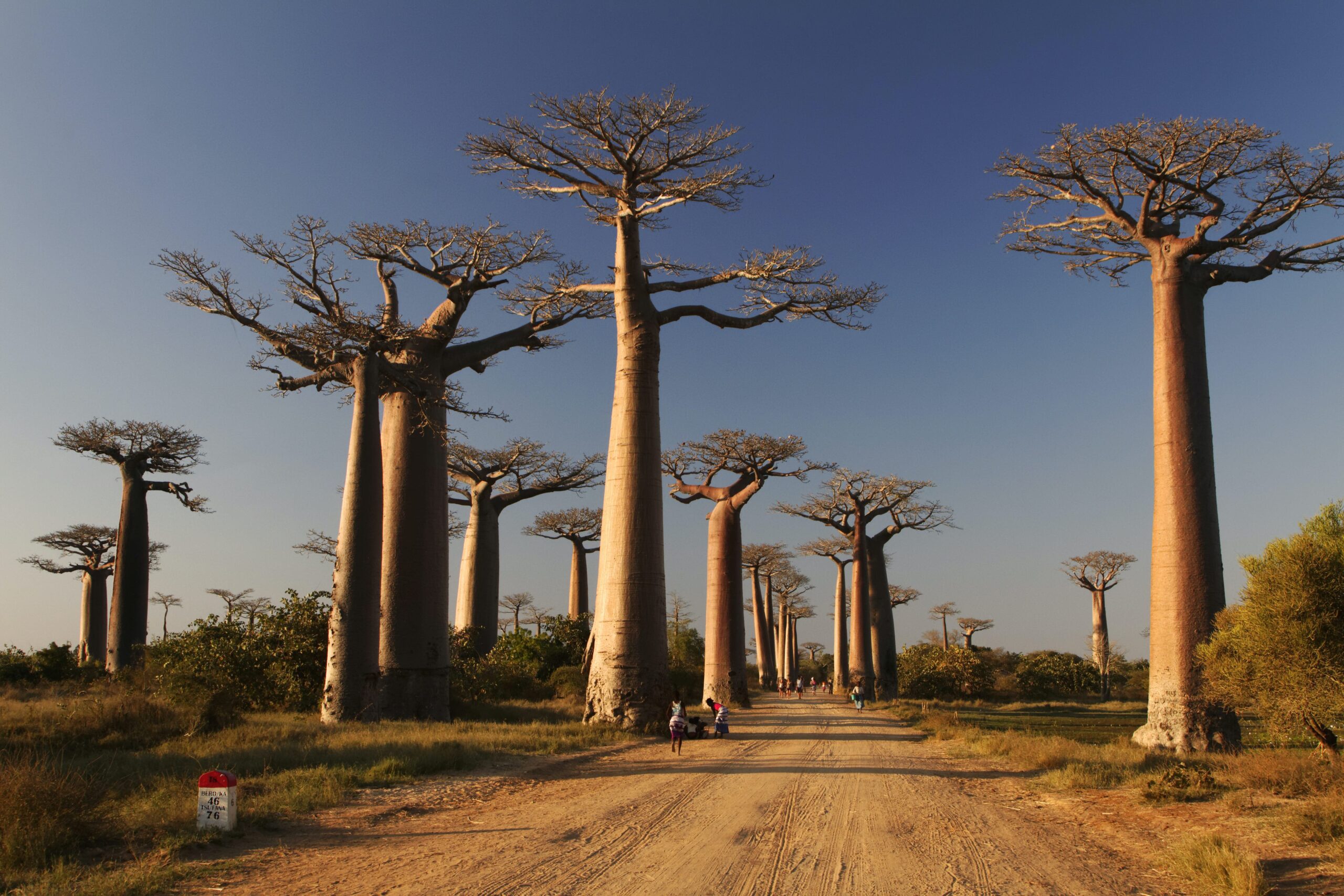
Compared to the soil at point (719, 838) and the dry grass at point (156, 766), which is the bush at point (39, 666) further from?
the soil at point (719, 838)

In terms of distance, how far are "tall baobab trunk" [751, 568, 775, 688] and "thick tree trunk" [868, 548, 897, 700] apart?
13.9 m

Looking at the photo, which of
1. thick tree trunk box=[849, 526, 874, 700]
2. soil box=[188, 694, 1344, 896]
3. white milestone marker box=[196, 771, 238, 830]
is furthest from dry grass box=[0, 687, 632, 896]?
thick tree trunk box=[849, 526, 874, 700]

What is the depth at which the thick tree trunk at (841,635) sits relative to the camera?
44.0 metres

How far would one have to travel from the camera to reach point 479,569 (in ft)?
99.8

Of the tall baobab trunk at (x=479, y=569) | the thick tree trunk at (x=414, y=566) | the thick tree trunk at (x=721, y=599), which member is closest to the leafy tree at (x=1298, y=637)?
the thick tree trunk at (x=414, y=566)

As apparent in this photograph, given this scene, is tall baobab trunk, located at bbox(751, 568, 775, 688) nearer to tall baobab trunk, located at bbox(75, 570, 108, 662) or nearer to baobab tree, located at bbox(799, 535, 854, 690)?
baobab tree, located at bbox(799, 535, 854, 690)

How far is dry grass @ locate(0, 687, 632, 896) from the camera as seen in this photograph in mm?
5355

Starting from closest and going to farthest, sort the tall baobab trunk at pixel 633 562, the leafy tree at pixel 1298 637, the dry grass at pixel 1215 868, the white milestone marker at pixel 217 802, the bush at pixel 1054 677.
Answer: the dry grass at pixel 1215 868 < the white milestone marker at pixel 217 802 < the leafy tree at pixel 1298 637 < the tall baobab trunk at pixel 633 562 < the bush at pixel 1054 677

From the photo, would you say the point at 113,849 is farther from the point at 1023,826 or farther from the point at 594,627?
the point at 594,627

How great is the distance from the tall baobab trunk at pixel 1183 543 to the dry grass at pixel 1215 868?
8376mm

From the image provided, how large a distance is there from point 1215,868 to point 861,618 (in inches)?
1208

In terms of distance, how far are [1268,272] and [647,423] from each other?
1169 centimetres

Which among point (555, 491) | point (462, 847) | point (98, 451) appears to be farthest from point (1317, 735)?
point (98, 451)

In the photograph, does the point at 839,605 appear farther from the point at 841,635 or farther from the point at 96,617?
the point at 96,617
